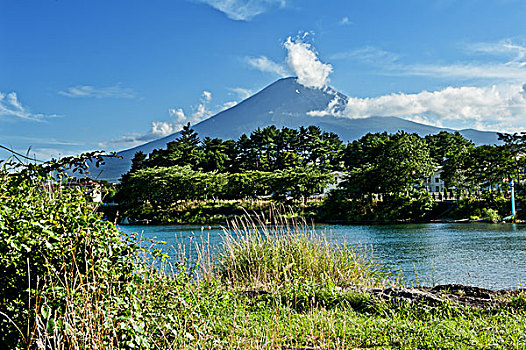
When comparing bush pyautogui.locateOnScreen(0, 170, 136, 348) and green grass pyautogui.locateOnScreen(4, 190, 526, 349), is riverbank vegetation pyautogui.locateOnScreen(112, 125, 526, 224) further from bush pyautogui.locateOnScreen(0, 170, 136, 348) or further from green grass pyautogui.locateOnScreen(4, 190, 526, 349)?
bush pyautogui.locateOnScreen(0, 170, 136, 348)

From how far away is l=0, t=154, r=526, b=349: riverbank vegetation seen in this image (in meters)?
2.65

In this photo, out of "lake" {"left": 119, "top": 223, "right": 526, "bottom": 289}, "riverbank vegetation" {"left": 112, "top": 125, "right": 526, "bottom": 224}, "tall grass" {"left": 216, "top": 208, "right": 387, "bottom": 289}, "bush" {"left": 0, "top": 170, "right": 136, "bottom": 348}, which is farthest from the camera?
"riverbank vegetation" {"left": 112, "top": 125, "right": 526, "bottom": 224}

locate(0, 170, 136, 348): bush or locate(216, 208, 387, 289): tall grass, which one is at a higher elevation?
locate(0, 170, 136, 348): bush

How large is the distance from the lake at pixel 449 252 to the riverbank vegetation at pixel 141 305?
133 cm

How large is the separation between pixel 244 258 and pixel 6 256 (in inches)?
180

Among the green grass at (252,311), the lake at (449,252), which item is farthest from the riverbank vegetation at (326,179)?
the green grass at (252,311)

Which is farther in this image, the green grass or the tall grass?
the tall grass

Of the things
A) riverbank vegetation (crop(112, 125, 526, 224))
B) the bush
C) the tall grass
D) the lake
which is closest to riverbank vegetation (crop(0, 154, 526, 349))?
the bush

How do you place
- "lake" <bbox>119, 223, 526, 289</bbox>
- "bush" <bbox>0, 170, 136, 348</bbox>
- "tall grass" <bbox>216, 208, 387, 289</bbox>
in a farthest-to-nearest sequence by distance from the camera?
1. "lake" <bbox>119, 223, 526, 289</bbox>
2. "tall grass" <bbox>216, 208, 387, 289</bbox>
3. "bush" <bbox>0, 170, 136, 348</bbox>

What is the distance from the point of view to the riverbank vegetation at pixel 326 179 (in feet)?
98.0

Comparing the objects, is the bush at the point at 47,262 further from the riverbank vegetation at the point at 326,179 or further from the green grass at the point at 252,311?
the riverbank vegetation at the point at 326,179

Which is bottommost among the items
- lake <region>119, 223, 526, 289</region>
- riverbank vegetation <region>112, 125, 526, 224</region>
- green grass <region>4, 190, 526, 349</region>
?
lake <region>119, 223, 526, 289</region>

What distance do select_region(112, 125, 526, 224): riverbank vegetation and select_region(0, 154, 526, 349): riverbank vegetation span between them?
23036 mm

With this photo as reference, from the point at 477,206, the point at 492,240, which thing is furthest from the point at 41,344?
the point at 477,206
